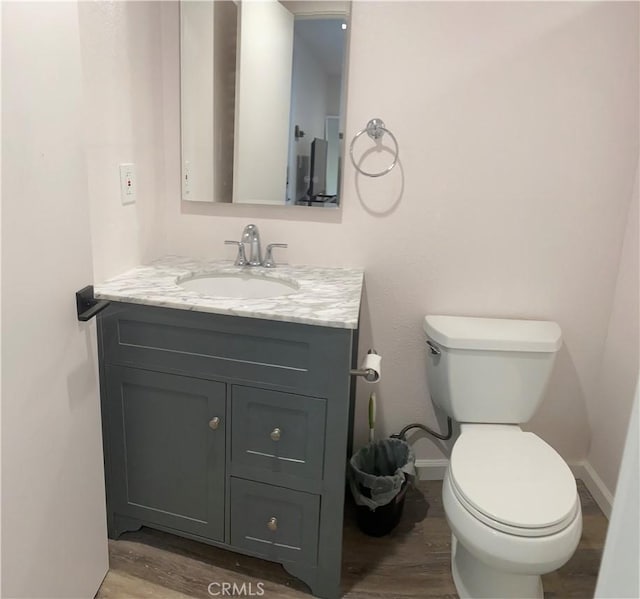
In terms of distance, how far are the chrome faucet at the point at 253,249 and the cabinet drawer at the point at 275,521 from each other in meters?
0.76

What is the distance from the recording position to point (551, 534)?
1301 mm

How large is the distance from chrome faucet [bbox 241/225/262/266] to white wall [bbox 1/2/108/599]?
70cm

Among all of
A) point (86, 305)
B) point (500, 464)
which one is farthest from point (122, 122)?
point (500, 464)

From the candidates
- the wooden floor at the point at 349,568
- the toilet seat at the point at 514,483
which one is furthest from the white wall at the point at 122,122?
the toilet seat at the point at 514,483

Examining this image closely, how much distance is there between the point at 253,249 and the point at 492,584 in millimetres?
1325

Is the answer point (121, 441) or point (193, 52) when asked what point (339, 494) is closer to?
point (121, 441)

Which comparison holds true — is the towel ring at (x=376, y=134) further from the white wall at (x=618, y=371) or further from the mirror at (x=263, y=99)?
the white wall at (x=618, y=371)

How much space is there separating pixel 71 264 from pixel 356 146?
1051 mm

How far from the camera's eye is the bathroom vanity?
144 cm

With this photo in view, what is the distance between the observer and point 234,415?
1.54 meters

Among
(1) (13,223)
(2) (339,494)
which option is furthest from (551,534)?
(1) (13,223)

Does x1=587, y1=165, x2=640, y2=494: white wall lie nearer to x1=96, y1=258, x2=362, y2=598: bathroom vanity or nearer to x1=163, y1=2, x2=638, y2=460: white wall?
x1=163, y1=2, x2=638, y2=460: white wall

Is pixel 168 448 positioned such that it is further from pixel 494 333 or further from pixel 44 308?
pixel 494 333

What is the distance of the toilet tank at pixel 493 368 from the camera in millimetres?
1724
